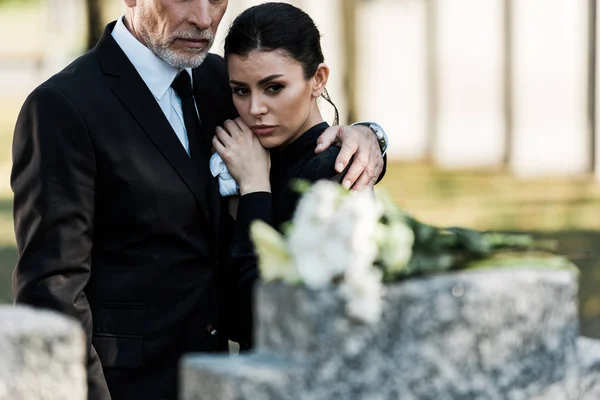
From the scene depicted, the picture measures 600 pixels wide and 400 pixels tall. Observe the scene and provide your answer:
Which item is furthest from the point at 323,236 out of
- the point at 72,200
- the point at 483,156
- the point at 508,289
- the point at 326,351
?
the point at 483,156

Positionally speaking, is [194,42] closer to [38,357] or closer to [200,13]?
[200,13]

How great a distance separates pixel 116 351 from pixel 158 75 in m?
0.96

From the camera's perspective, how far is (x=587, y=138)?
16.7 m

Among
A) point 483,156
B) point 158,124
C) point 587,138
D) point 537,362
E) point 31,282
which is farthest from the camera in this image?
point 483,156

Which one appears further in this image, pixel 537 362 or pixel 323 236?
pixel 537 362

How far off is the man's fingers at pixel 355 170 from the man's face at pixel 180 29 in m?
0.64

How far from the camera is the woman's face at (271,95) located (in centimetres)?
438

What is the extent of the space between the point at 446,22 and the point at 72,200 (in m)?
16.5

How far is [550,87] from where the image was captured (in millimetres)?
17484

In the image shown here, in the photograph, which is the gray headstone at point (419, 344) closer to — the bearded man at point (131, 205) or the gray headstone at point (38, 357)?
the gray headstone at point (38, 357)

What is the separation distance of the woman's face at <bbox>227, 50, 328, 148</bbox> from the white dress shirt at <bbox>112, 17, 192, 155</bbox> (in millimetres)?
210

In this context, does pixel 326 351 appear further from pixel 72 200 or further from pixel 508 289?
pixel 72 200

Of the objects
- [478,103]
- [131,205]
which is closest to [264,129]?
[131,205]

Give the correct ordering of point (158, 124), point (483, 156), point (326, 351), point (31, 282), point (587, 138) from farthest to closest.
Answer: point (483, 156)
point (587, 138)
point (158, 124)
point (31, 282)
point (326, 351)
